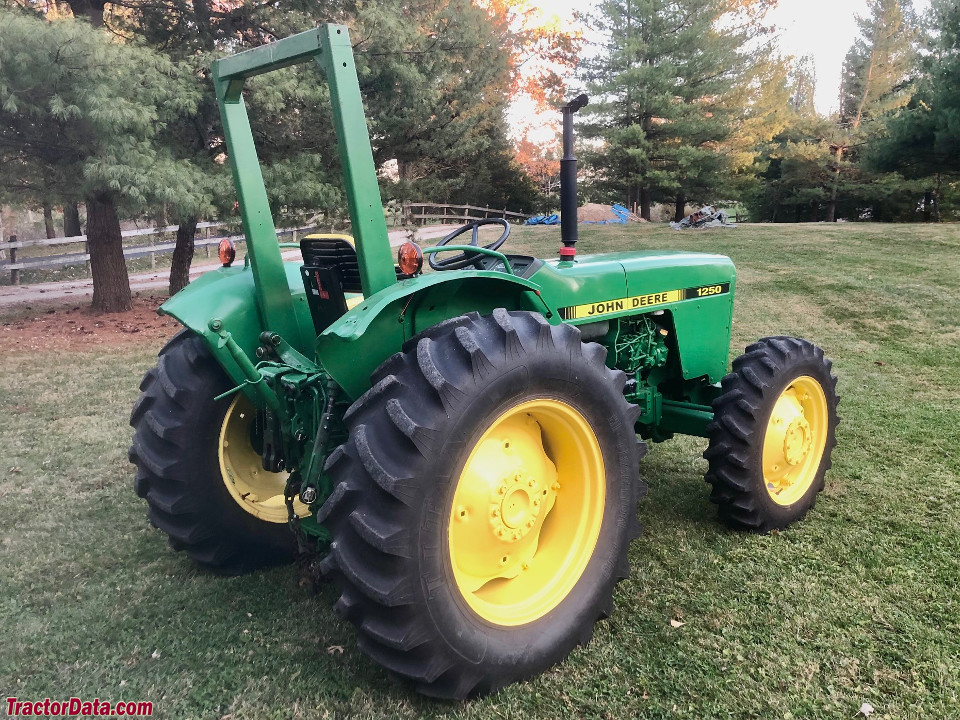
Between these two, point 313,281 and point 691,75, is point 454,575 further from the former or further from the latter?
point 691,75

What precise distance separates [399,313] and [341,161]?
1.61 feet

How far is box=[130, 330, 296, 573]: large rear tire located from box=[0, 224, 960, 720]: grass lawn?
17 centimetres

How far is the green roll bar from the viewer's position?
195 centimetres

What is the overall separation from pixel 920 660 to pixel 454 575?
1536 mm

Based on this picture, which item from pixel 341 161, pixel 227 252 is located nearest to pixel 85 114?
pixel 227 252

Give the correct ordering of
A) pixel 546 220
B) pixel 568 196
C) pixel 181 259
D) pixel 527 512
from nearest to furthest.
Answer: pixel 527 512 < pixel 568 196 < pixel 181 259 < pixel 546 220

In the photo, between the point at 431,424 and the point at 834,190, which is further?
the point at 834,190

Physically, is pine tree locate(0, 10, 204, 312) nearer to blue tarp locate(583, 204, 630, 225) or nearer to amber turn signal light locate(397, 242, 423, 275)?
amber turn signal light locate(397, 242, 423, 275)

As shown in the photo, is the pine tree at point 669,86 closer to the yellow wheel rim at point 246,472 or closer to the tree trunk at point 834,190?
the tree trunk at point 834,190

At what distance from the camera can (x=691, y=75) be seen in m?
17.9

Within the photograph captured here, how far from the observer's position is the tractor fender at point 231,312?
2.44 m

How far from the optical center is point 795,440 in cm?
319

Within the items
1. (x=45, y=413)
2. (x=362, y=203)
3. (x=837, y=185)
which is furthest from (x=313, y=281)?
(x=837, y=185)

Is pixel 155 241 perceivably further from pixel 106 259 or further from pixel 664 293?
pixel 664 293
